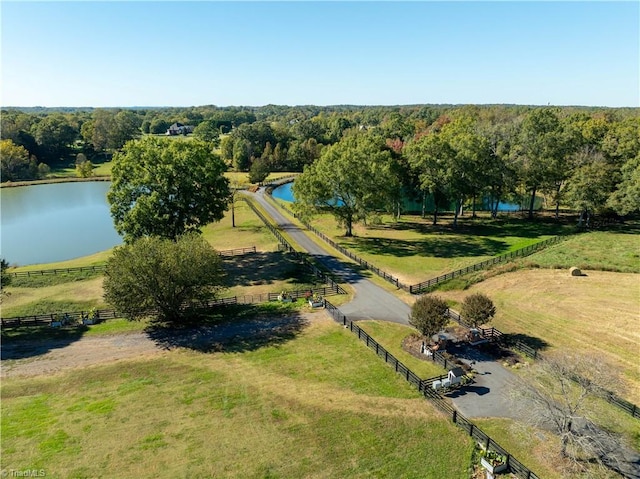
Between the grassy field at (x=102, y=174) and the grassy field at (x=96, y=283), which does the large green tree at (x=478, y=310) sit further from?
the grassy field at (x=102, y=174)

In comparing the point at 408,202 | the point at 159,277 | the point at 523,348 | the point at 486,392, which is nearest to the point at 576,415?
the point at 486,392

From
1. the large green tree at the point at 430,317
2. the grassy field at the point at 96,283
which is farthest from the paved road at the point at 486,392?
the grassy field at the point at 96,283

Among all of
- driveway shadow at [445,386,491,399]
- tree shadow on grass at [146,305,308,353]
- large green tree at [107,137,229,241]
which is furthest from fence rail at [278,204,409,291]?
large green tree at [107,137,229,241]

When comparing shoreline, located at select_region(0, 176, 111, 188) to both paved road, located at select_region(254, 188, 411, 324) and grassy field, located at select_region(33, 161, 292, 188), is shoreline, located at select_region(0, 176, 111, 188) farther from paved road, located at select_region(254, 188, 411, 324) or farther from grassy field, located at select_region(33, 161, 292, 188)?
paved road, located at select_region(254, 188, 411, 324)

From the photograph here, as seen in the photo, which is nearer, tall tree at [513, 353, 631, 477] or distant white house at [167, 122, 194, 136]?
tall tree at [513, 353, 631, 477]

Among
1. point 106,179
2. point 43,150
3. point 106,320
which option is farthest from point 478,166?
point 43,150
